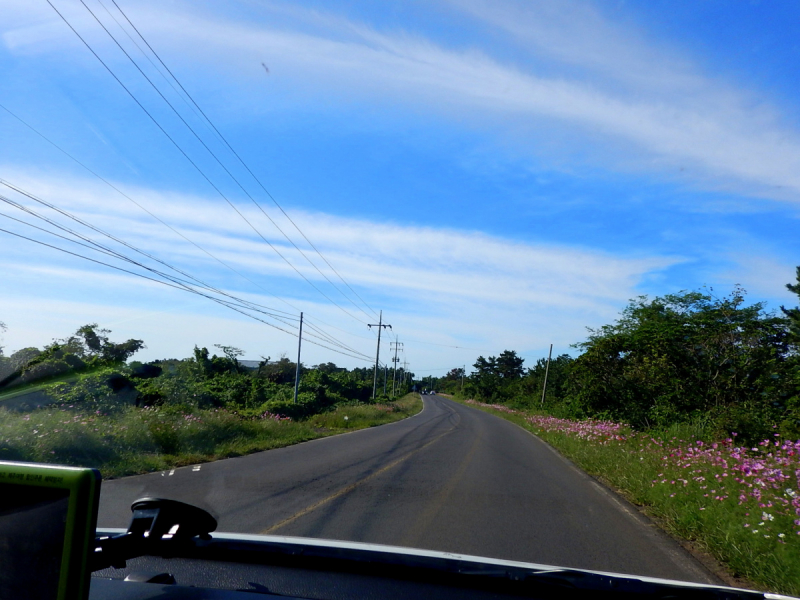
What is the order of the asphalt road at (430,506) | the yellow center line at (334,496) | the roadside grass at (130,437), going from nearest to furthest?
1. the asphalt road at (430,506)
2. the yellow center line at (334,496)
3. the roadside grass at (130,437)

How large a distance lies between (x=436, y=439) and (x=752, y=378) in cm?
1051

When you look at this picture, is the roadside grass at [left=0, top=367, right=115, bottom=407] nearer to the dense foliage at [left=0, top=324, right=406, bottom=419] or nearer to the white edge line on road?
the dense foliage at [left=0, top=324, right=406, bottom=419]

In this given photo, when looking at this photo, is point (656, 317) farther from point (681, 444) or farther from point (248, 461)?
point (248, 461)

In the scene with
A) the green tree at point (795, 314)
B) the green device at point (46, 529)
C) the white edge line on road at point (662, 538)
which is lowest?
the white edge line on road at point (662, 538)

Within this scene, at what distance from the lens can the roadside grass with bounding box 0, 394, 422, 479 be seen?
11117mm

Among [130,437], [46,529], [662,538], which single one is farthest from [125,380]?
[46,529]

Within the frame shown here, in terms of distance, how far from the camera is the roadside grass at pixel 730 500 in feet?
19.6

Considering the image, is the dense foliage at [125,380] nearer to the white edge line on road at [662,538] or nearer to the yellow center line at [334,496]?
the yellow center line at [334,496]

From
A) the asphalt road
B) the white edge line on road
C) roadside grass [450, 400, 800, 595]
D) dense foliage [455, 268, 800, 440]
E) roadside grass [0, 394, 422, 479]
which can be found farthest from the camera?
dense foliage [455, 268, 800, 440]

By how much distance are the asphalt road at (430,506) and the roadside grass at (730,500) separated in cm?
44

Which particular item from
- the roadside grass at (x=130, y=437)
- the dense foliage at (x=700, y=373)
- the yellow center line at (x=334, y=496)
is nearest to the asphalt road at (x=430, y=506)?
the yellow center line at (x=334, y=496)

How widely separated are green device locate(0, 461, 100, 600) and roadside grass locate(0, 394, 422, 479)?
9688 millimetres

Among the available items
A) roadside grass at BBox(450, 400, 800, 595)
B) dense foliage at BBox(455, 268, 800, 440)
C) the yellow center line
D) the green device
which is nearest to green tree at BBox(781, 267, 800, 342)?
dense foliage at BBox(455, 268, 800, 440)

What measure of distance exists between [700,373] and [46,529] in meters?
22.4
